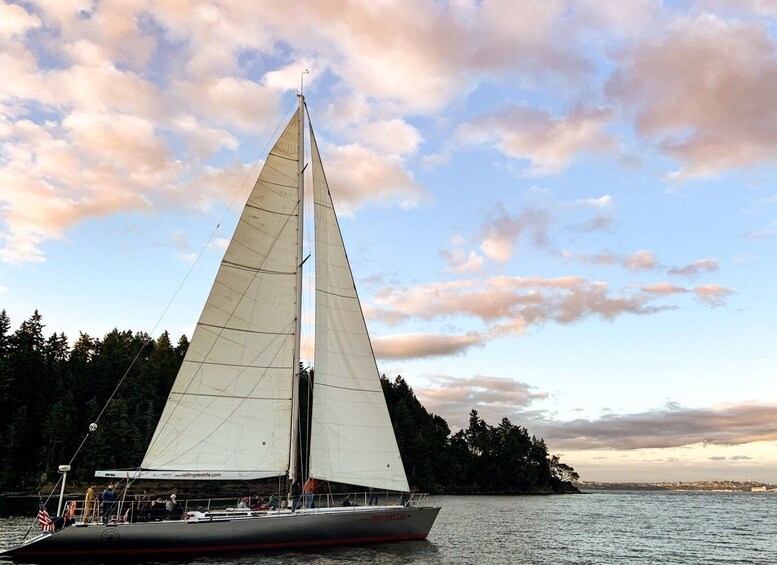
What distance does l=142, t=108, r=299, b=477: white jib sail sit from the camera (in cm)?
2675

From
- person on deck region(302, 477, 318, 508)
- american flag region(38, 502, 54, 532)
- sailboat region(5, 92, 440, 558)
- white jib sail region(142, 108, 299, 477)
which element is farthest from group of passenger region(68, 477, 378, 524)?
white jib sail region(142, 108, 299, 477)

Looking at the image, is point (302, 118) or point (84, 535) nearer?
point (84, 535)

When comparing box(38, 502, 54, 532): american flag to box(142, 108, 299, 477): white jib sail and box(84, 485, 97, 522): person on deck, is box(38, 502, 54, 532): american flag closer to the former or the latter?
box(84, 485, 97, 522): person on deck

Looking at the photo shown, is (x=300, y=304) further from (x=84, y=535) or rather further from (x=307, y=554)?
(x=84, y=535)

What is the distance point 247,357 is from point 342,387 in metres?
4.77

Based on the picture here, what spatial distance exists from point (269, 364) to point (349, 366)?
387 cm

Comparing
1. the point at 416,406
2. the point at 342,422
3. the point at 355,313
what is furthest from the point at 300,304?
the point at 416,406

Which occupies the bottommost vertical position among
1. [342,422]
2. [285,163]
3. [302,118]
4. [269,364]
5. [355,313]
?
[342,422]

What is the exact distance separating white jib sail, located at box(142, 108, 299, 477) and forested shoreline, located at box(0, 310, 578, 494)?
30.8 m

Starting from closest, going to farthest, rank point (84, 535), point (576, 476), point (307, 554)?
1. point (84, 535)
2. point (307, 554)
3. point (576, 476)

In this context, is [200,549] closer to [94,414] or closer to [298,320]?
[298,320]

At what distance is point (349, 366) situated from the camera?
2914cm

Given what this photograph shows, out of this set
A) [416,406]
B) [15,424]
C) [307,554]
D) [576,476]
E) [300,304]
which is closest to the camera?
[307,554]

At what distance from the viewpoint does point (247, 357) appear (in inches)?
1109
